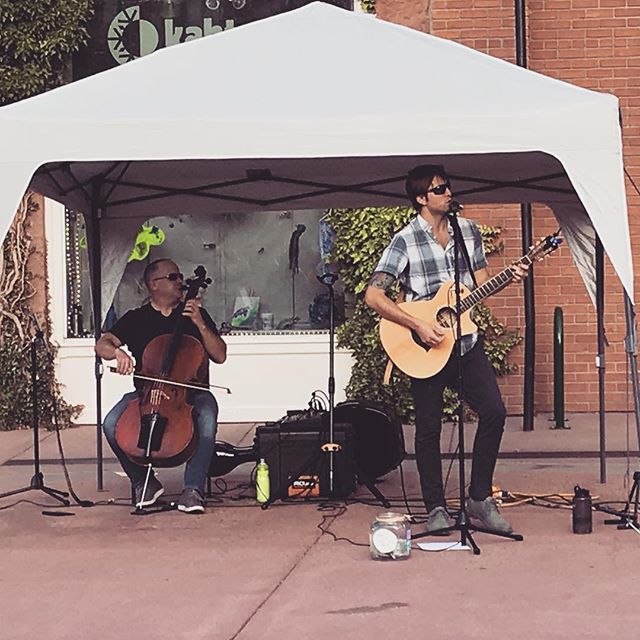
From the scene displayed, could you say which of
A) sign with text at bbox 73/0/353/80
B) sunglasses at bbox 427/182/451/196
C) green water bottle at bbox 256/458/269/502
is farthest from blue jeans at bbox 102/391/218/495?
sign with text at bbox 73/0/353/80

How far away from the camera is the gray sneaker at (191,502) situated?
7.53 m

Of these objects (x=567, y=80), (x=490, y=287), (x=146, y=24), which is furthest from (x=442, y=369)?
(x=146, y=24)

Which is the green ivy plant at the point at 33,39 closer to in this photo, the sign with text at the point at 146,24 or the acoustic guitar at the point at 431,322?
the sign with text at the point at 146,24

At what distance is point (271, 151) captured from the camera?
6.31 metres

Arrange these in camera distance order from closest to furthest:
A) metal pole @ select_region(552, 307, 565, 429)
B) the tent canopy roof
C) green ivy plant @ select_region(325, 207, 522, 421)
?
the tent canopy roof, metal pole @ select_region(552, 307, 565, 429), green ivy plant @ select_region(325, 207, 522, 421)

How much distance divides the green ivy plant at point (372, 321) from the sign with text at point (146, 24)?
193 centimetres

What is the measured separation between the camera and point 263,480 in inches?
305

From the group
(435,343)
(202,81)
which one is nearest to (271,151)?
(202,81)

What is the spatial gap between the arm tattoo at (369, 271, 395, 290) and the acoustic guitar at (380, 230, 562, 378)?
140mm

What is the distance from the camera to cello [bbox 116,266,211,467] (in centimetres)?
744

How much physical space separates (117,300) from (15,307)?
86 centimetres

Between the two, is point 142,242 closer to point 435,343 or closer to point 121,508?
point 121,508

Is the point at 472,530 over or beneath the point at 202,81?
beneath

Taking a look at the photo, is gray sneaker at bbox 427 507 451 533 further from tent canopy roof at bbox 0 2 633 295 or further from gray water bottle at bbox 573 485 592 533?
tent canopy roof at bbox 0 2 633 295
